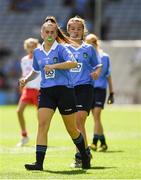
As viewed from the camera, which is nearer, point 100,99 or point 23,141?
point 100,99

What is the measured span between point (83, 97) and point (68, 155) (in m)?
1.92

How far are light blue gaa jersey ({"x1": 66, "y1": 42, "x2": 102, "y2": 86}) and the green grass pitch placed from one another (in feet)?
4.18

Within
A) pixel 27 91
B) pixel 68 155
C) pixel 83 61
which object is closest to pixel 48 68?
pixel 83 61

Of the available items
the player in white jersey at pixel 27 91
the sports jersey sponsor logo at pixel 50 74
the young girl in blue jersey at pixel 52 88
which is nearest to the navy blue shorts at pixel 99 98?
the player in white jersey at pixel 27 91

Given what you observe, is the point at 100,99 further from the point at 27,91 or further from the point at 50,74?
the point at 50,74

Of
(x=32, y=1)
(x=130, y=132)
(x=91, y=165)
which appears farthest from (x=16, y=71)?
(x=91, y=165)

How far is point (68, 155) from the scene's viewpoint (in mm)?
13477

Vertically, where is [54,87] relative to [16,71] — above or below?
above

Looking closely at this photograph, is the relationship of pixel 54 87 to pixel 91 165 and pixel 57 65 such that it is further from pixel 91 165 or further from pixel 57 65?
pixel 91 165

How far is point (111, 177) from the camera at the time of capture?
9914 mm

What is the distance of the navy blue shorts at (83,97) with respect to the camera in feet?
38.7

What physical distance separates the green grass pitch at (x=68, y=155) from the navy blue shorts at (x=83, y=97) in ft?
2.83

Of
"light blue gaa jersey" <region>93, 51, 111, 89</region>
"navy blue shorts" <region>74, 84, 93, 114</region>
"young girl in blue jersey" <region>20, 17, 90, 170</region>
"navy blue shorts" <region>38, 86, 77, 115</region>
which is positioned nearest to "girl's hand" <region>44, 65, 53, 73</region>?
"young girl in blue jersey" <region>20, 17, 90, 170</region>

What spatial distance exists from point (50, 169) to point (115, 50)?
22486 mm
